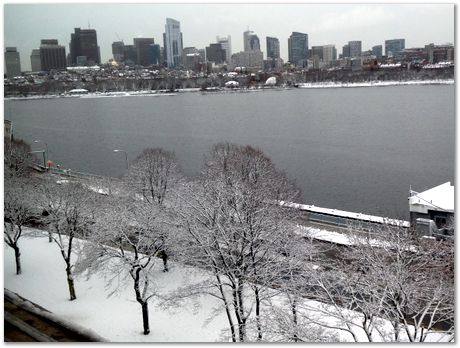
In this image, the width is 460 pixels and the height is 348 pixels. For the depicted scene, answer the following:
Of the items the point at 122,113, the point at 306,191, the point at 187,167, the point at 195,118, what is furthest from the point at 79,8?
the point at 122,113

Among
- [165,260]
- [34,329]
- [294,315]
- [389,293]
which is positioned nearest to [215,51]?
[165,260]

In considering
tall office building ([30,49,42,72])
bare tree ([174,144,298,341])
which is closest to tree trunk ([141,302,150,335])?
bare tree ([174,144,298,341])

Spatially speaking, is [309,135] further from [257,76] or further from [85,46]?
[85,46]

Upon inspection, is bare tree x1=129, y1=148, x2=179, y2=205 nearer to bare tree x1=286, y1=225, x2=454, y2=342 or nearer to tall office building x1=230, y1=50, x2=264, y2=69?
tall office building x1=230, y1=50, x2=264, y2=69

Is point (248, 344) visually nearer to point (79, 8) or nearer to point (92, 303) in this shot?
point (79, 8)

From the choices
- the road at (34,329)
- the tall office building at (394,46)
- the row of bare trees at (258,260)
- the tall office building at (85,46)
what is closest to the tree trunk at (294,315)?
the row of bare trees at (258,260)
